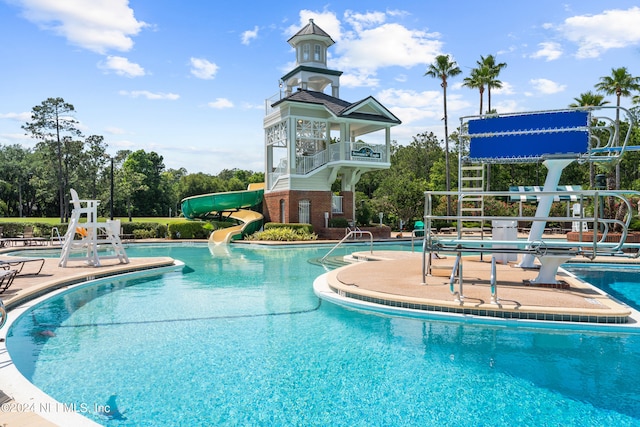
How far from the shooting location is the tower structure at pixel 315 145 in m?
27.9

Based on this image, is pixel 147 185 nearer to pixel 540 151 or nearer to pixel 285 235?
pixel 285 235

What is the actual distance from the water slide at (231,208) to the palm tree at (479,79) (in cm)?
1793

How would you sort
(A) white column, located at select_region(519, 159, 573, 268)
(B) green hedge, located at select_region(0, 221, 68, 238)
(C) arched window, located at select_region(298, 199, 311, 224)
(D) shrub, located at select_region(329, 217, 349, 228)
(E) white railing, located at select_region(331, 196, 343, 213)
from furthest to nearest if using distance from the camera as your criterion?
(E) white railing, located at select_region(331, 196, 343, 213), (C) arched window, located at select_region(298, 199, 311, 224), (D) shrub, located at select_region(329, 217, 349, 228), (B) green hedge, located at select_region(0, 221, 68, 238), (A) white column, located at select_region(519, 159, 573, 268)

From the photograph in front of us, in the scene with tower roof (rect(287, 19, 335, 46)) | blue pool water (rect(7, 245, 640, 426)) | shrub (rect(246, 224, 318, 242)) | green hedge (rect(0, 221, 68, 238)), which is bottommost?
blue pool water (rect(7, 245, 640, 426))

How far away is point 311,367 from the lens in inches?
240

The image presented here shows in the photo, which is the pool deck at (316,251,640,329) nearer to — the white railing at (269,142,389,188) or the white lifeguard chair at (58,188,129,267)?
the white lifeguard chair at (58,188,129,267)

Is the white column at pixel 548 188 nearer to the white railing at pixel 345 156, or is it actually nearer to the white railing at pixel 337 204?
the white railing at pixel 345 156

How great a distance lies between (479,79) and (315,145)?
1426 centimetres

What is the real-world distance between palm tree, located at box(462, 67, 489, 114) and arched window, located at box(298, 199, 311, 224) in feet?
55.1

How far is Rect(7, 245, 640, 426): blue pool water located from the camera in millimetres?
4805

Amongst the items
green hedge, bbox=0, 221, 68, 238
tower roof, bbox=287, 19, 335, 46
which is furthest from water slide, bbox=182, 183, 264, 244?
tower roof, bbox=287, 19, 335, 46

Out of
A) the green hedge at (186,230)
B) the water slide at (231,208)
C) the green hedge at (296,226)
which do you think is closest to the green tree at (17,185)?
the water slide at (231,208)

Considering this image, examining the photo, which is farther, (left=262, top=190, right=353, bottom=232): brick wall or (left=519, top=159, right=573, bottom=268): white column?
(left=262, top=190, right=353, bottom=232): brick wall

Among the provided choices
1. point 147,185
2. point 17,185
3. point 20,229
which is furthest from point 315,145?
point 17,185
